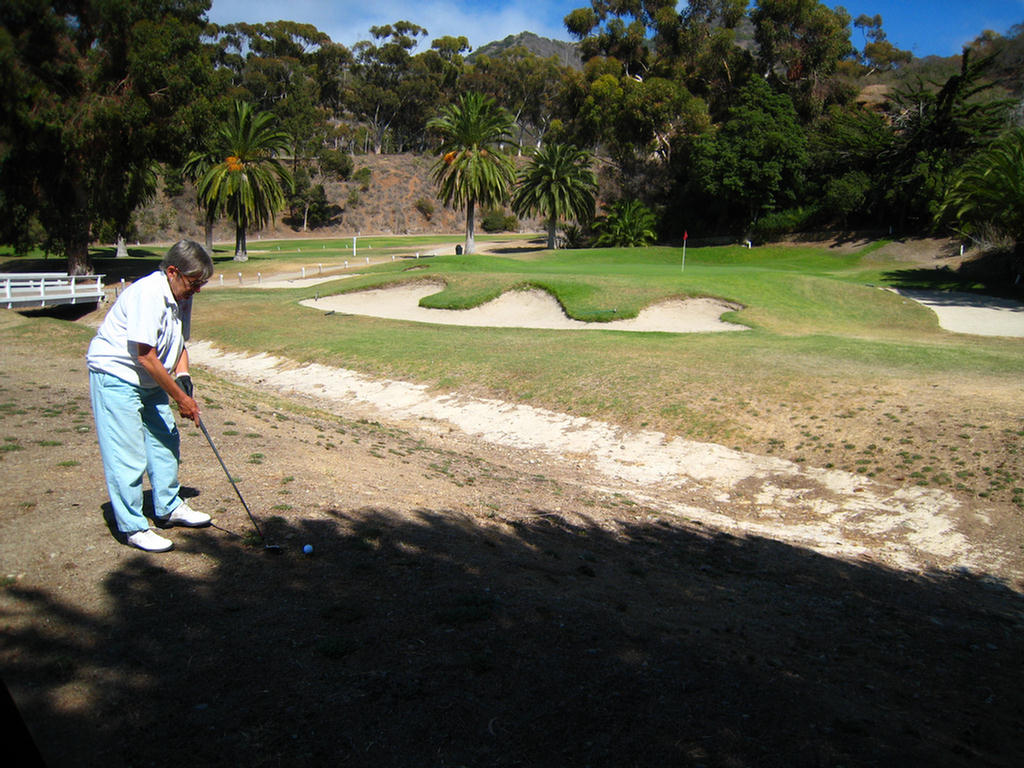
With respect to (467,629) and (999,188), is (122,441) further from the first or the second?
(999,188)

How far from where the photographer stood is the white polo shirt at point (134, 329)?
5.20m

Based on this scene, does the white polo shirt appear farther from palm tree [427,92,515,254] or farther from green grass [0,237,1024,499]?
palm tree [427,92,515,254]

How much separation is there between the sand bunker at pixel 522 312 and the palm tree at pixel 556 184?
32299 millimetres

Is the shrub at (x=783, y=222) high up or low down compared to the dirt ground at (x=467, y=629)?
up

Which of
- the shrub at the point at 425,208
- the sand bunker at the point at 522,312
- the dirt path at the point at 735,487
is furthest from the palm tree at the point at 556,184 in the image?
the dirt path at the point at 735,487

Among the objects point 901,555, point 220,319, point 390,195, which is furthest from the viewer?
point 390,195

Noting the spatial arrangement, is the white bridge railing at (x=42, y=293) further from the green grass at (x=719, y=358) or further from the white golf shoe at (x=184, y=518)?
the white golf shoe at (x=184, y=518)

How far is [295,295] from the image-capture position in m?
32.1

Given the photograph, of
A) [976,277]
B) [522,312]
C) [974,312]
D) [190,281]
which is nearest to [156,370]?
[190,281]

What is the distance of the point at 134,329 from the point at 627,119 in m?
67.0

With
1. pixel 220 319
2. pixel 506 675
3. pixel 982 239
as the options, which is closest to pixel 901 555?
pixel 506 675

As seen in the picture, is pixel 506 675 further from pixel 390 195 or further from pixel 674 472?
pixel 390 195

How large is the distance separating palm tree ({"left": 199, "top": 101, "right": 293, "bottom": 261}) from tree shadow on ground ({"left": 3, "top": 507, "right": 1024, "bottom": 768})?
49350mm

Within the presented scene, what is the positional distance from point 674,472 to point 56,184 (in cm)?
3793
